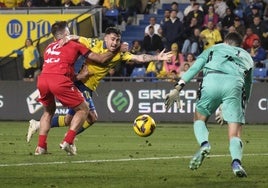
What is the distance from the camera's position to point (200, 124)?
12547mm

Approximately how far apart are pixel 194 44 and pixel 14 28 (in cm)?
696

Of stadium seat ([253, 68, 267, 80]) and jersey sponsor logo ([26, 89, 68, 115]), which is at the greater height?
stadium seat ([253, 68, 267, 80])

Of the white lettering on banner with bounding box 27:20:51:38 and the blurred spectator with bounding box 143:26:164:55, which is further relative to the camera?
the white lettering on banner with bounding box 27:20:51:38

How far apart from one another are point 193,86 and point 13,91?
553 centimetres

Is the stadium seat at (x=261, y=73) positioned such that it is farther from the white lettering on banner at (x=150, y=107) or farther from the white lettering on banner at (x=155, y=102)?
the white lettering on banner at (x=150, y=107)

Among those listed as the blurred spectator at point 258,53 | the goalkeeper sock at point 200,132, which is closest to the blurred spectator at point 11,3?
the blurred spectator at point 258,53

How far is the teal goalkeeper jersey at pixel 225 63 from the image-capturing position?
12469mm

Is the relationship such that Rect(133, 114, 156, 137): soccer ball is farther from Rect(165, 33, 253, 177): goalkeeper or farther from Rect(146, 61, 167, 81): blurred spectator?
Rect(146, 61, 167, 81): blurred spectator

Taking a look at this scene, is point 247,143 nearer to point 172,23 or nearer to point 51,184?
→ point 51,184

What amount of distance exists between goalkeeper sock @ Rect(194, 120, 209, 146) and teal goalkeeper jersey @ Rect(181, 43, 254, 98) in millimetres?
591

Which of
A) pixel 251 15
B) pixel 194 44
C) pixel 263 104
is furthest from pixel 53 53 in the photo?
pixel 251 15

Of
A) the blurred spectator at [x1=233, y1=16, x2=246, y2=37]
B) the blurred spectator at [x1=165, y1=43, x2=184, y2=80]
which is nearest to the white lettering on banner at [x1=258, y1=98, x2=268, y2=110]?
the blurred spectator at [x1=165, y1=43, x2=184, y2=80]

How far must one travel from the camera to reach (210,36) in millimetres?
30031

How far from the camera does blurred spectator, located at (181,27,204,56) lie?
30422 millimetres
